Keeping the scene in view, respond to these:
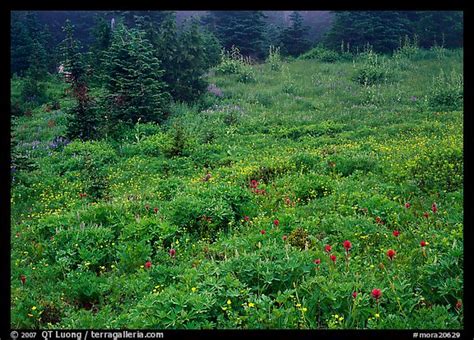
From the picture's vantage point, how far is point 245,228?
7.29m

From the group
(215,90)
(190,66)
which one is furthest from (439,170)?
(215,90)

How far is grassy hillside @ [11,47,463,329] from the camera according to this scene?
4.89 metres

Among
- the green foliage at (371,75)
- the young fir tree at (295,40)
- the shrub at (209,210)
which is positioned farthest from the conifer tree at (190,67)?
the young fir tree at (295,40)

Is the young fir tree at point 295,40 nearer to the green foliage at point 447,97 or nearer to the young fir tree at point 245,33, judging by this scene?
the young fir tree at point 245,33

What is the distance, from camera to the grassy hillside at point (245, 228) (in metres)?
4.89

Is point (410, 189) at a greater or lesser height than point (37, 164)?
greater

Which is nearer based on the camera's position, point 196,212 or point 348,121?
point 196,212

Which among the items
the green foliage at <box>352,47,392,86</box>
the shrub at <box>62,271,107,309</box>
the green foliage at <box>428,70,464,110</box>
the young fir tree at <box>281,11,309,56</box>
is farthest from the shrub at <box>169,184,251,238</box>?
the young fir tree at <box>281,11,309,56</box>

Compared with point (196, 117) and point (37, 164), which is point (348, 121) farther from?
point (37, 164)

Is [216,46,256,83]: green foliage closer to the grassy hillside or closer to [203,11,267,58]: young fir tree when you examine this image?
[203,11,267,58]: young fir tree

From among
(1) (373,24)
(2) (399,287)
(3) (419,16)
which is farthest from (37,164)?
(3) (419,16)

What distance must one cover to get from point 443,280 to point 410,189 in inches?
130

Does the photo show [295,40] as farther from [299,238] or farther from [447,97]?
[299,238]

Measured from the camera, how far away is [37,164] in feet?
39.2
